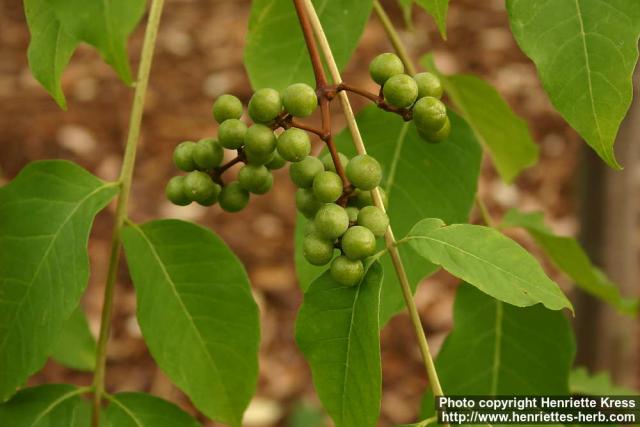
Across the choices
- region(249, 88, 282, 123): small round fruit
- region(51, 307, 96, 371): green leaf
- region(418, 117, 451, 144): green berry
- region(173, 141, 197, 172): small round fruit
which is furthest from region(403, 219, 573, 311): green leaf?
region(51, 307, 96, 371): green leaf

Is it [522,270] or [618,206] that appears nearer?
[522,270]

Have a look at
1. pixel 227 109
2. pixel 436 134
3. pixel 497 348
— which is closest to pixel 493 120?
pixel 497 348

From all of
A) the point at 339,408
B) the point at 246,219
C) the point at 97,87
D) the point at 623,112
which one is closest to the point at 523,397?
the point at 339,408

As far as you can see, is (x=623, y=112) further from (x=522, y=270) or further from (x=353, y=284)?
(x=353, y=284)

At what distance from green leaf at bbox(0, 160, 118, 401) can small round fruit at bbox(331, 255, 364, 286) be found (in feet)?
1.27

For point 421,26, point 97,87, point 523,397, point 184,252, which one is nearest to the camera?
point 184,252

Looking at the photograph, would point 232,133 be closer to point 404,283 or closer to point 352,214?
point 352,214

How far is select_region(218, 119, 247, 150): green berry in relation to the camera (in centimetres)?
115

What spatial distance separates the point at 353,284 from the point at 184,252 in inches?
14.3

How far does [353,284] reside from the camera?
1068mm

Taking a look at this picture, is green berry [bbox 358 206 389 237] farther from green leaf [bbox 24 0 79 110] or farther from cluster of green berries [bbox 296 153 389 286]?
green leaf [bbox 24 0 79 110]

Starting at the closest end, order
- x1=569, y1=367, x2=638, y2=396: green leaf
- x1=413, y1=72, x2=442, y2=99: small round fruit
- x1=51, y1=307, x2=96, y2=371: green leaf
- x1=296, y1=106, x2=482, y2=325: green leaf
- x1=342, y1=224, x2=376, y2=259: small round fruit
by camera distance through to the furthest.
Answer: x1=342, y1=224, x2=376, y2=259: small round fruit < x1=413, y1=72, x2=442, y2=99: small round fruit < x1=296, y1=106, x2=482, y2=325: green leaf < x1=51, y1=307, x2=96, y2=371: green leaf < x1=569, y1=367, x2=638, y2=396: green leaf

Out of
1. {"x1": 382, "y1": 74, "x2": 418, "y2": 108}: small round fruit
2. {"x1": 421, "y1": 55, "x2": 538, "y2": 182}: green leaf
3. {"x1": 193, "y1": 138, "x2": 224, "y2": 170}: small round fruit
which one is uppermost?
{"x1": 421, "y1": 55, "x2": 538, "y2": 182}: green leaf

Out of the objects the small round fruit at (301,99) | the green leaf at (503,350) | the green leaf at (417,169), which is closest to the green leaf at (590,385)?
the green leaf at (503,350)
